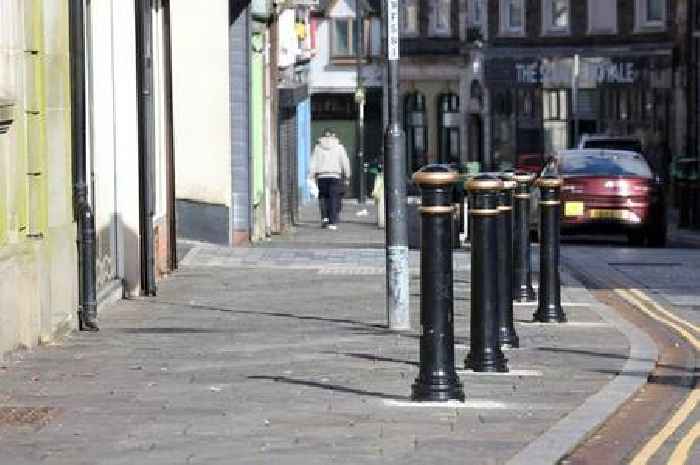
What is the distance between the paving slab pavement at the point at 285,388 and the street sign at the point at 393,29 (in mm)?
2043

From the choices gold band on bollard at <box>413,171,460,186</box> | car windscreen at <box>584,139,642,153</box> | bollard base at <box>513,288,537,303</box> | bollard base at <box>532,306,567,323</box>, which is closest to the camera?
gold band on bollard at <box>413,171,460,186</box>

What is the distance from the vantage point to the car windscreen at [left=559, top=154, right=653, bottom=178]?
104 feet

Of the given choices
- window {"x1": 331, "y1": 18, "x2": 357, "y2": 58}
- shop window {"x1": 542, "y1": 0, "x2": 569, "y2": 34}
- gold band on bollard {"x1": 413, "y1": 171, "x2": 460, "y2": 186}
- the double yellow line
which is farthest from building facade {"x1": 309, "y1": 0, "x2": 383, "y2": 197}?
gold band on bollard {"x1": 413, "y1": 171, "x2": 460, "y2": 186}

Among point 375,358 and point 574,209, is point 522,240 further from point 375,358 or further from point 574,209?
point 574,209

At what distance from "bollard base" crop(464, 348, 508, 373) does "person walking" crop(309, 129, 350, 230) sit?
2445 cm

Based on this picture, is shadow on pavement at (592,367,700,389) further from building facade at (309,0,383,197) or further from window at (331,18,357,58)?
window at (331,18,357,58)

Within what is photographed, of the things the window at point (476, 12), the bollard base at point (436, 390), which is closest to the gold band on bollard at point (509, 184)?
the bollard base at point (436, 390)

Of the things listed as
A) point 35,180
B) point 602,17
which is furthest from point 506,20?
point 35,180

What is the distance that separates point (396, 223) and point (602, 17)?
5114 cm

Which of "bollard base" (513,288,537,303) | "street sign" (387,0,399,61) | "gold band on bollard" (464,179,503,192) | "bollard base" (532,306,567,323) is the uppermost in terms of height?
"street sign" (387,0,399,61)

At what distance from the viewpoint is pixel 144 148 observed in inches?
736

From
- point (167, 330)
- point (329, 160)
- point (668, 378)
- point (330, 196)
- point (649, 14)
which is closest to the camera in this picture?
point (668, 378)

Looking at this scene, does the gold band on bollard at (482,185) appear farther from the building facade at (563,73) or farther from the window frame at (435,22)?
the window frame at (435,22)

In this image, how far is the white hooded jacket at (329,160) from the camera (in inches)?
1465
